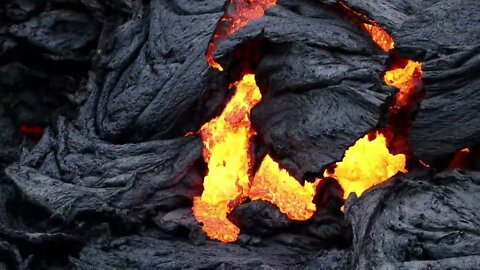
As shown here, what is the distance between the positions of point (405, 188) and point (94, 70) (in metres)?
2.83

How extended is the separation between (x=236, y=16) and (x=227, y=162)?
119 centimetres

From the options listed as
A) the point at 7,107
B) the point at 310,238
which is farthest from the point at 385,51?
the point at 7,107

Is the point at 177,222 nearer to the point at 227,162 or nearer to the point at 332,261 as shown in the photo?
the point at 227,162

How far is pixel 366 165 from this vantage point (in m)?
5.45

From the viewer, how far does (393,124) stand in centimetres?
534

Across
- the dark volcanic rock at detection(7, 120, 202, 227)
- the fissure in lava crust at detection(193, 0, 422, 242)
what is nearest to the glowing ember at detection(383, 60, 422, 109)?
the fissure in lava crust at detection(193, 0, 422, 242)

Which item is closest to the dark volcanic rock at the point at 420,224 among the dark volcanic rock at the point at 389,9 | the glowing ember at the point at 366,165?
the glowing ember at the point at 366,165

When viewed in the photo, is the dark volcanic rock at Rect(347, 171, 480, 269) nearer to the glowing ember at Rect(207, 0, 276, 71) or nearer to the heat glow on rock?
the heat glow on rock

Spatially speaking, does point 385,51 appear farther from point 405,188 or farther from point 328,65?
point 405,188

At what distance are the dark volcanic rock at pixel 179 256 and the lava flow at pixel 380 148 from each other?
69cm

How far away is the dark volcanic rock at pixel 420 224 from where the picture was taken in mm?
4531

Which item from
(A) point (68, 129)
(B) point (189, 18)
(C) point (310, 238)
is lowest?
(C) point (310, 238)

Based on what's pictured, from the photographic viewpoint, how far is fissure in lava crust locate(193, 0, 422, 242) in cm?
536

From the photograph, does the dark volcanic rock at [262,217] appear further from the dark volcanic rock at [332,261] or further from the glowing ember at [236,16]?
the glowing ember at [236,16]
